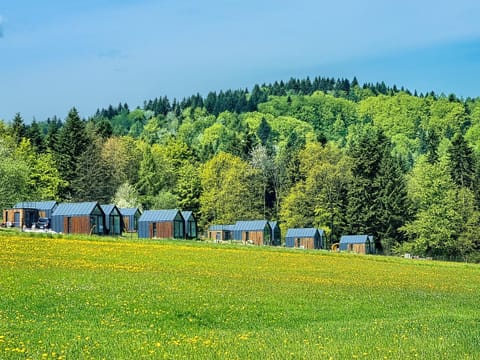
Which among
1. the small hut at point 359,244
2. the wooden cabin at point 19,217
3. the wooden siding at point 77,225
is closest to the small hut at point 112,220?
the wooden siding at point 77,225

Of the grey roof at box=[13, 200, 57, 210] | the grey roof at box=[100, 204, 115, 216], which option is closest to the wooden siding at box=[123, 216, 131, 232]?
the grey roof at box=[100, 204, 115, 216]

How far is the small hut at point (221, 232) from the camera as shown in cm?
11775

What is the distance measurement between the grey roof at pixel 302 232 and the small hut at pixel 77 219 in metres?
33.6

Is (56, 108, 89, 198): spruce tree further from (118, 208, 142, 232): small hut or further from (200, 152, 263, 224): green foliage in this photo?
(200, 152, 263, 224): green foliage

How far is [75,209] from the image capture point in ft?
294

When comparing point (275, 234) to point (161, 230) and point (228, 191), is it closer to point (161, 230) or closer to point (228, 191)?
point (228, 191)

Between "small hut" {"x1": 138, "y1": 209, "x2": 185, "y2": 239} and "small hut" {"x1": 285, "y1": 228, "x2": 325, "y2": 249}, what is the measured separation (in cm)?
2030

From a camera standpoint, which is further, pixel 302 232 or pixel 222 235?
pixel 222 235

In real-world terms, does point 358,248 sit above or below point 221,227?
below

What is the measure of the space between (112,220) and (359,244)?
122 ft

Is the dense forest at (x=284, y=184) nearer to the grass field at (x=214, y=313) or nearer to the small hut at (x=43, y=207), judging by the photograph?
the small hut at (x=43, y=207)

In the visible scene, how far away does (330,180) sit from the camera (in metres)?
122

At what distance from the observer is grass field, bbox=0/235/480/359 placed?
750 inches

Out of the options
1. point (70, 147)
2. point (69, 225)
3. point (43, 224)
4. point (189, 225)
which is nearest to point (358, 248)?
point (189, 225)
